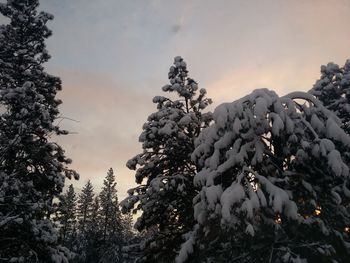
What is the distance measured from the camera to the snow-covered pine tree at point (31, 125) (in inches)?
611

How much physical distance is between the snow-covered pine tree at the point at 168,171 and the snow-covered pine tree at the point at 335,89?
730cm

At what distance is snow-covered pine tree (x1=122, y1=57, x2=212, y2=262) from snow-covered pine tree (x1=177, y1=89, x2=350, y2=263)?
716cm

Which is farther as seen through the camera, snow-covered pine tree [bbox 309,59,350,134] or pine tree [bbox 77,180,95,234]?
pine tree [bbox 77,180,95,234]

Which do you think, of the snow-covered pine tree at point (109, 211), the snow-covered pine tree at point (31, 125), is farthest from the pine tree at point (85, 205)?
the snow-covered pine tree at point (31, 125)

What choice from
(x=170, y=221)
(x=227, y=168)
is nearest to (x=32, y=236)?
(x=170, y=221)

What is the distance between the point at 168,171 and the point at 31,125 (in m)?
6.43

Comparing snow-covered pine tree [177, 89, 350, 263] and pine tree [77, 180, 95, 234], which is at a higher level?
pine tree [77, 180, 95, 234]

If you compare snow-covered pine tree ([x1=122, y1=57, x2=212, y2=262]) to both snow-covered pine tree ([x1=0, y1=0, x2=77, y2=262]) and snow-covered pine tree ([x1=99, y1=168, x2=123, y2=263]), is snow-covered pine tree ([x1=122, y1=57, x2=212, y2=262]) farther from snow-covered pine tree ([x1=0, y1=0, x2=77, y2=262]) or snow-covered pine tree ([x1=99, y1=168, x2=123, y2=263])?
snow-covered pine tree ([x1=99, y1=168, x2=123, y2=263])

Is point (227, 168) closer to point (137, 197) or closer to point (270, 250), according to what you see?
point (270, 250)

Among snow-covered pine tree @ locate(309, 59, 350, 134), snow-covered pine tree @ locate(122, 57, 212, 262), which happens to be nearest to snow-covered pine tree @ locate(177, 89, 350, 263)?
snow-covered pine tree @ locate(122, 57, 212, 262)

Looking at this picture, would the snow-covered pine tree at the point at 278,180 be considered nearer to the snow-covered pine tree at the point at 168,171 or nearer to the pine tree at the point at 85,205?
the snow-covered pine tree at the point at 168,171

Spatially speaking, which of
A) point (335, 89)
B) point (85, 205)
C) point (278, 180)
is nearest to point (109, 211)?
point (85, 205)

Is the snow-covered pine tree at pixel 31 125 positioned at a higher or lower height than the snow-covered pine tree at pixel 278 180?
higher

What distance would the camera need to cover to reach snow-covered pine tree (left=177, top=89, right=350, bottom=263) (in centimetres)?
809
